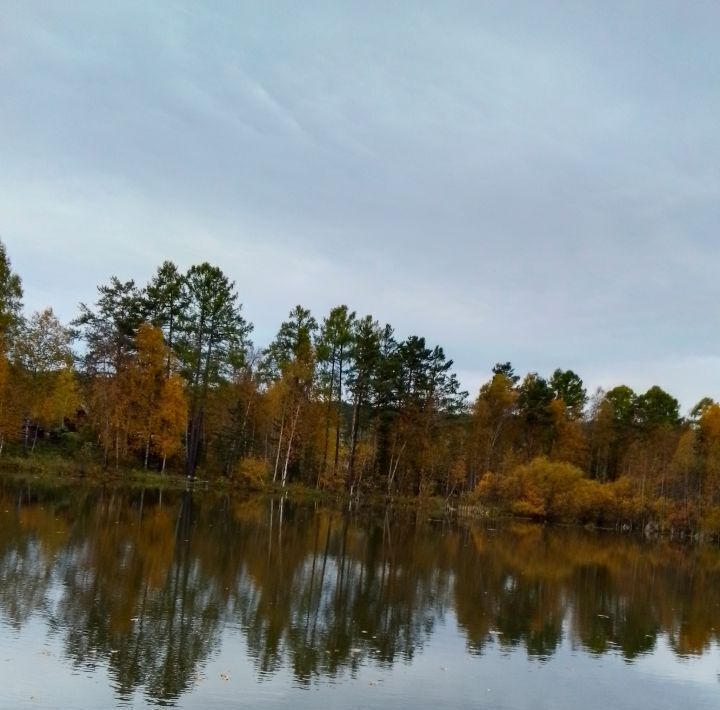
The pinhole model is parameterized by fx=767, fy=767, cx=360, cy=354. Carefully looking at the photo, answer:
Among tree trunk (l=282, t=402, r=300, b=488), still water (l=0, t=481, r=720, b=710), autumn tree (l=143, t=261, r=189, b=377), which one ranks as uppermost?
autumn tree (l=143, t=261, r=189, b=377)

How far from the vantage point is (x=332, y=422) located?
213 ft

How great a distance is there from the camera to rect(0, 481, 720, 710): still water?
9.90 m

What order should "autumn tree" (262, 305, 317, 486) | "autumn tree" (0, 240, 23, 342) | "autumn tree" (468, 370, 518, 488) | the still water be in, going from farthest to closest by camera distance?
1. "autumn tree" (468, 370, 518, 488)
2. "autumn tree" (262, 305, 317, 486)
3. "autumn tree" (0, 240, 23, 342)
4. the still water

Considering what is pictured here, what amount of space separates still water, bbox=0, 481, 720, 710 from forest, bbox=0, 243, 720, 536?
76.8 ft

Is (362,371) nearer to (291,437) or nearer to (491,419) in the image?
(291,437)

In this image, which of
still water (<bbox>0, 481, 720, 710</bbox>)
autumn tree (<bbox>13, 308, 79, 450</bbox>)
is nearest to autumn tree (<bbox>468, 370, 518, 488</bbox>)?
autumn tree (<bbox>13, 308, 79, 450</bbox>)

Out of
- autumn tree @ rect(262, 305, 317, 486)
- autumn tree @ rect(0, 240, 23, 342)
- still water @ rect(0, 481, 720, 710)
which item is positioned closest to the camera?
still water @ rect(0, 481, 720, 710)

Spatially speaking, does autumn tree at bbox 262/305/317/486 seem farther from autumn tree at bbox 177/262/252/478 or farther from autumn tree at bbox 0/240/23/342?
autumn tree at bbox 0/240/23/342

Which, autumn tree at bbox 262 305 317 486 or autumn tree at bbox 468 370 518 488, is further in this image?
autumn tree at bbox 468 370 518 488

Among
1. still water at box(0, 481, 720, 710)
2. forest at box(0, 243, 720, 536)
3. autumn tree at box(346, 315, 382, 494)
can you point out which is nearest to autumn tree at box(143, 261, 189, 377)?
forest at box(0, 243, 720, 536)

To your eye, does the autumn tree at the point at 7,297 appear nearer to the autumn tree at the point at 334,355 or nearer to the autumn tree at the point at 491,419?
the autumn tree at the point at 334,355

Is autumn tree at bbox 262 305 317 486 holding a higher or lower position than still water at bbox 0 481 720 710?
higher

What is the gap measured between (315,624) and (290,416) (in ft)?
151

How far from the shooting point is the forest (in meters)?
51.4
